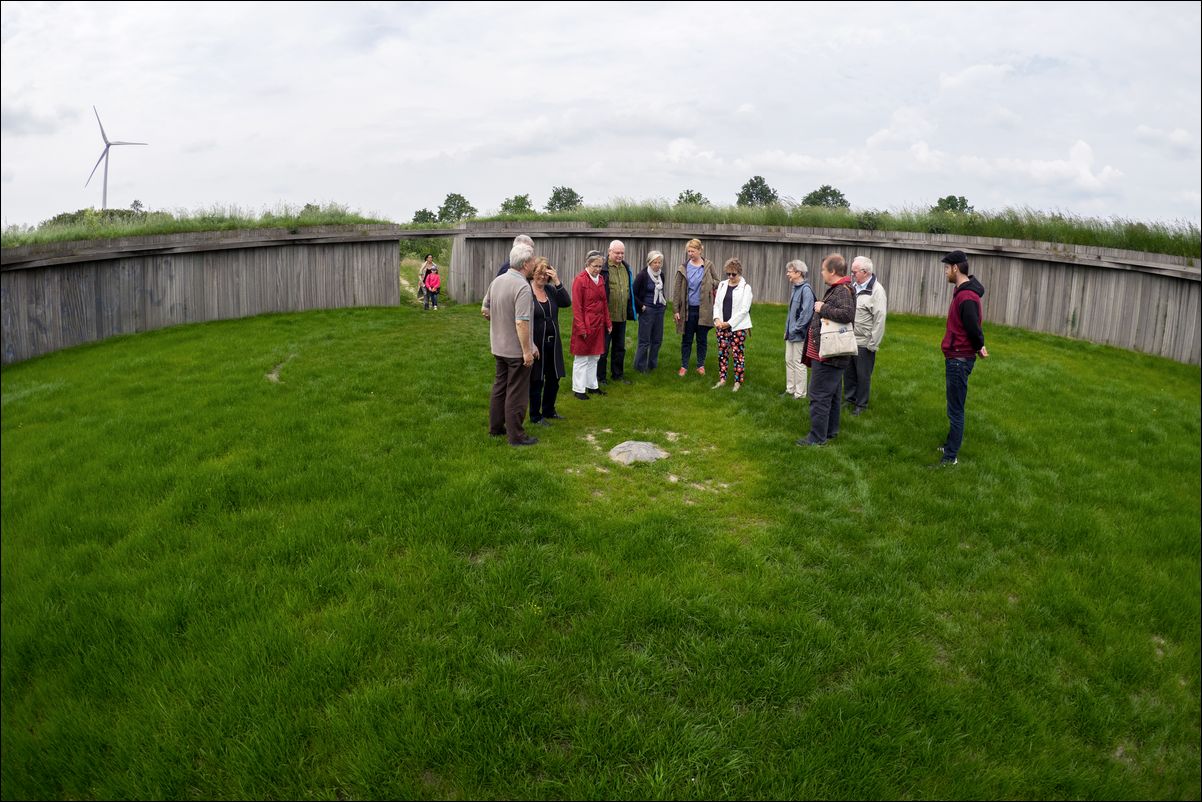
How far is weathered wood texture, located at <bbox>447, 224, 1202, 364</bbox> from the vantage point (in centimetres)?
1328

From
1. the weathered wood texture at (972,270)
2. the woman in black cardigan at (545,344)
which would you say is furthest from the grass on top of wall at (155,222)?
the woman in black cardigan at (545,344)

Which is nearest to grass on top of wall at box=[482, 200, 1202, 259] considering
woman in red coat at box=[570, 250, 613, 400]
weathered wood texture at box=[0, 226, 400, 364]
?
weathered wood texture at box=[0, 226, 400, 364]

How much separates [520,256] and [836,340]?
351cm

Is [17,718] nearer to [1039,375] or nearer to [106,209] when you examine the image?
[1039,375]

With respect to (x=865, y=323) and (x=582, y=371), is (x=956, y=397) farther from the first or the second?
(x=582, y=371)

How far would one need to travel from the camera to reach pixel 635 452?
7.57m

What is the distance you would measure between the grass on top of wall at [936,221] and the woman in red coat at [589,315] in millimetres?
10273

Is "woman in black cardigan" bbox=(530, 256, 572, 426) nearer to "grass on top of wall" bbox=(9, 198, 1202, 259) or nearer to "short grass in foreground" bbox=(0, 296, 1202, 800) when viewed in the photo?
"short grass in foreground" bbox=(0, 296, 1202, 800)

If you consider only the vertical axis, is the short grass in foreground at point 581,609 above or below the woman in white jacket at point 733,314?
below

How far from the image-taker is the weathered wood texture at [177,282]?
472 inches

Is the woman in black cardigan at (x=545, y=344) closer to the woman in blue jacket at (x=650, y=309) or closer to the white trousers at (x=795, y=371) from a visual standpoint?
the woman in blue jacket at (x=650, y=309)

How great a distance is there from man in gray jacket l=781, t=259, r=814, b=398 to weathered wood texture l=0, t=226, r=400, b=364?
11484mm

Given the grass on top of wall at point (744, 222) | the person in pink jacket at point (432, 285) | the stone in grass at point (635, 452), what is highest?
the grass on top of wall at point (744, 222)

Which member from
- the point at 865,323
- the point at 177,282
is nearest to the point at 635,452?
the point at 865,323
